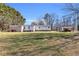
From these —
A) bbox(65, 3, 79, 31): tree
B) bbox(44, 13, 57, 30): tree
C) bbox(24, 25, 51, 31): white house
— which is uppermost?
bbox(65, 3, 79, 31): tree

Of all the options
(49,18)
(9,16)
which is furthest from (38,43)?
(9,16)

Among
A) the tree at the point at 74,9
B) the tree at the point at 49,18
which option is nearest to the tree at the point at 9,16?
the tree at the point at 49,18

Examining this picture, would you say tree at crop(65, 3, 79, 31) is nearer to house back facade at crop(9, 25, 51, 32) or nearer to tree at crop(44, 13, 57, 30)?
tree at crop(44, 13, 57, 30)

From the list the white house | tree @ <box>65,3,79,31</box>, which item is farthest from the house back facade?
tree @ <box>65,3,79,31</box>

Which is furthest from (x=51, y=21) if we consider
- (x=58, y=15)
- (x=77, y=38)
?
(x=77, y=38)

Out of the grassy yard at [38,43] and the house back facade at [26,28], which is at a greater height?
the house back facade at [26,28]

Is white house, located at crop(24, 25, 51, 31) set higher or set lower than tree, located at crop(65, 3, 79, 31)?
lower

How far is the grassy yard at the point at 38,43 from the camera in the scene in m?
1.80

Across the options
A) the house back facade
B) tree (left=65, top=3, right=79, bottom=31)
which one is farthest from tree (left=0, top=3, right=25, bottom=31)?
tree (left=65, top=3, right=79, bottom=31)

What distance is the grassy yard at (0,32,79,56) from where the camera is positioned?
1.80 metres

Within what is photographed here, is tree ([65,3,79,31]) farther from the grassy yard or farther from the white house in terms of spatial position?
the white house

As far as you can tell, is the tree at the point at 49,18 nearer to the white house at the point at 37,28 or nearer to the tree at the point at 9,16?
the white house at the point at 37,28

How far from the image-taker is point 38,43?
5.98ft

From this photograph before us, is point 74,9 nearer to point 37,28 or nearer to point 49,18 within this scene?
point 49,18
